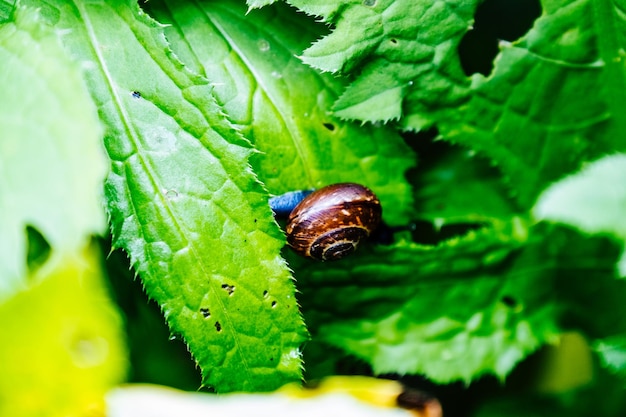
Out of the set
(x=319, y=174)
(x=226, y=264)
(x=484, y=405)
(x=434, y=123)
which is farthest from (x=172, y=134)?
(x=484, y=405)

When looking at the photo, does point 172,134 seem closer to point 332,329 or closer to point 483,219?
point 332,329

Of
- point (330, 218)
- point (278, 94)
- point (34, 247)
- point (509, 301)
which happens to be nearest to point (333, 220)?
point (330, 218)

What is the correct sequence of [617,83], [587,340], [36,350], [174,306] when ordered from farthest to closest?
[587,340] → [617,83] → [174,306] → [36,350]

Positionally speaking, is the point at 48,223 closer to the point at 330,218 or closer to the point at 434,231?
the point at 330,218

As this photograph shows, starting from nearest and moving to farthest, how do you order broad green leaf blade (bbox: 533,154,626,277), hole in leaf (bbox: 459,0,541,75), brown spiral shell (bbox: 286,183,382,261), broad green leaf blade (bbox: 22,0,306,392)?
broad green leaf blade (bbox: 533,154,626,277)
broad green leaf blade (bbox: 22,0,306,392)
brown spiral shell (bbox: 286,183,382,261)
hole in leaf (bbox: 459,0,541,75)

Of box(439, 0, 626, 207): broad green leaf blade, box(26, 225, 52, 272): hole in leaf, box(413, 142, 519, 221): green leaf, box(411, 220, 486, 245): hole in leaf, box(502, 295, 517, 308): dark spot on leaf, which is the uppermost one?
box(439, 0, 626, 207): broad green leaf blade

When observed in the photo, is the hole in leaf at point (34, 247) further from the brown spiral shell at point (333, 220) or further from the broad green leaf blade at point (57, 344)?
the brown spiral shell at point (333, 220)

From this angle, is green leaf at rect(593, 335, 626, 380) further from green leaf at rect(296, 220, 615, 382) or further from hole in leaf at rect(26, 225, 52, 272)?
hole in leaf at rect(26, 225, 52, 272)

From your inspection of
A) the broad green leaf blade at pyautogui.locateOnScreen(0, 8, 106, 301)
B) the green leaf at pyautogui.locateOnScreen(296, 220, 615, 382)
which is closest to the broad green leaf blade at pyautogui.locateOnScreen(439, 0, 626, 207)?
the green leaf at pyautogui.locateOnScreen(296, 220, 615, 382)
